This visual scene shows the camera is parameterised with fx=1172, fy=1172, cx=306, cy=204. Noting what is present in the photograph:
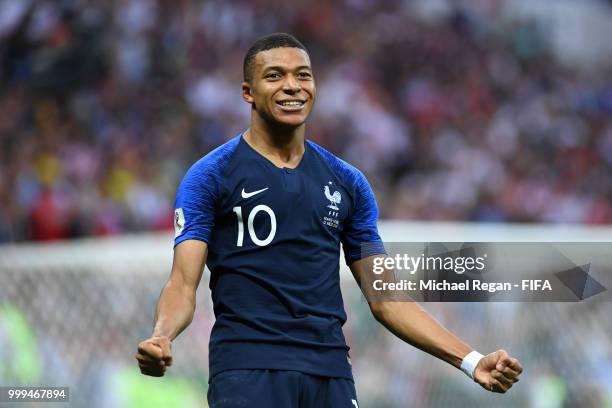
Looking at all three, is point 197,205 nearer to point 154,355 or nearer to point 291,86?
point 291,86

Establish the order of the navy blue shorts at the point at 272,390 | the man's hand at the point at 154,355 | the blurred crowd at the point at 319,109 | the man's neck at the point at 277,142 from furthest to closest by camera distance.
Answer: the blurred crowd at the point at 319,109, the man's neck at the point at 277,142, the navy blue shorts at the point at 272,390, the man's hand at the point at 154,355

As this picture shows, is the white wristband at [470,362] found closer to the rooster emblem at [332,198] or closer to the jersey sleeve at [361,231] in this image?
the jersey sleeve at [361,231]

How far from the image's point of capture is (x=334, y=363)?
4.25 metres

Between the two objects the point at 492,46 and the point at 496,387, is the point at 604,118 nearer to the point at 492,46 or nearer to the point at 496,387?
the point at 492,46

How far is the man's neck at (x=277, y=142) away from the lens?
177 inches

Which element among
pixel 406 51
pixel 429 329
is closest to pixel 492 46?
pixel 406 51

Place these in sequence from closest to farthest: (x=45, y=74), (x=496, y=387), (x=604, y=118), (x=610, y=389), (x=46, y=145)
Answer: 1. (x=496, y=387)
2. (x=610, y=389)
3. (x=46, y=145)
4. (x=45, y=74)
5. (x=604, y=118)

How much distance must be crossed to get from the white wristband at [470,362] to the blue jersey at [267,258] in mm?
426

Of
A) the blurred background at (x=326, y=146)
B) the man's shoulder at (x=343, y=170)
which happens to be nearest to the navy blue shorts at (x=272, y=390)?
the man's shoulder at (x=343, y=170)

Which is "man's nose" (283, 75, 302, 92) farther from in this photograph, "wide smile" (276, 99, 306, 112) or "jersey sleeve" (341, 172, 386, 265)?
"jersey sleeve" (341, 172, 386, 265)

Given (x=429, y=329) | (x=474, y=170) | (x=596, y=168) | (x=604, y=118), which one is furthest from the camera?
(x=604, y=118)

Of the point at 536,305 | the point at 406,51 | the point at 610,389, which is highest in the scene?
the point at 406,51

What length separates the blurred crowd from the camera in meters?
11.3

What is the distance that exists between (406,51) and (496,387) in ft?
39.0
